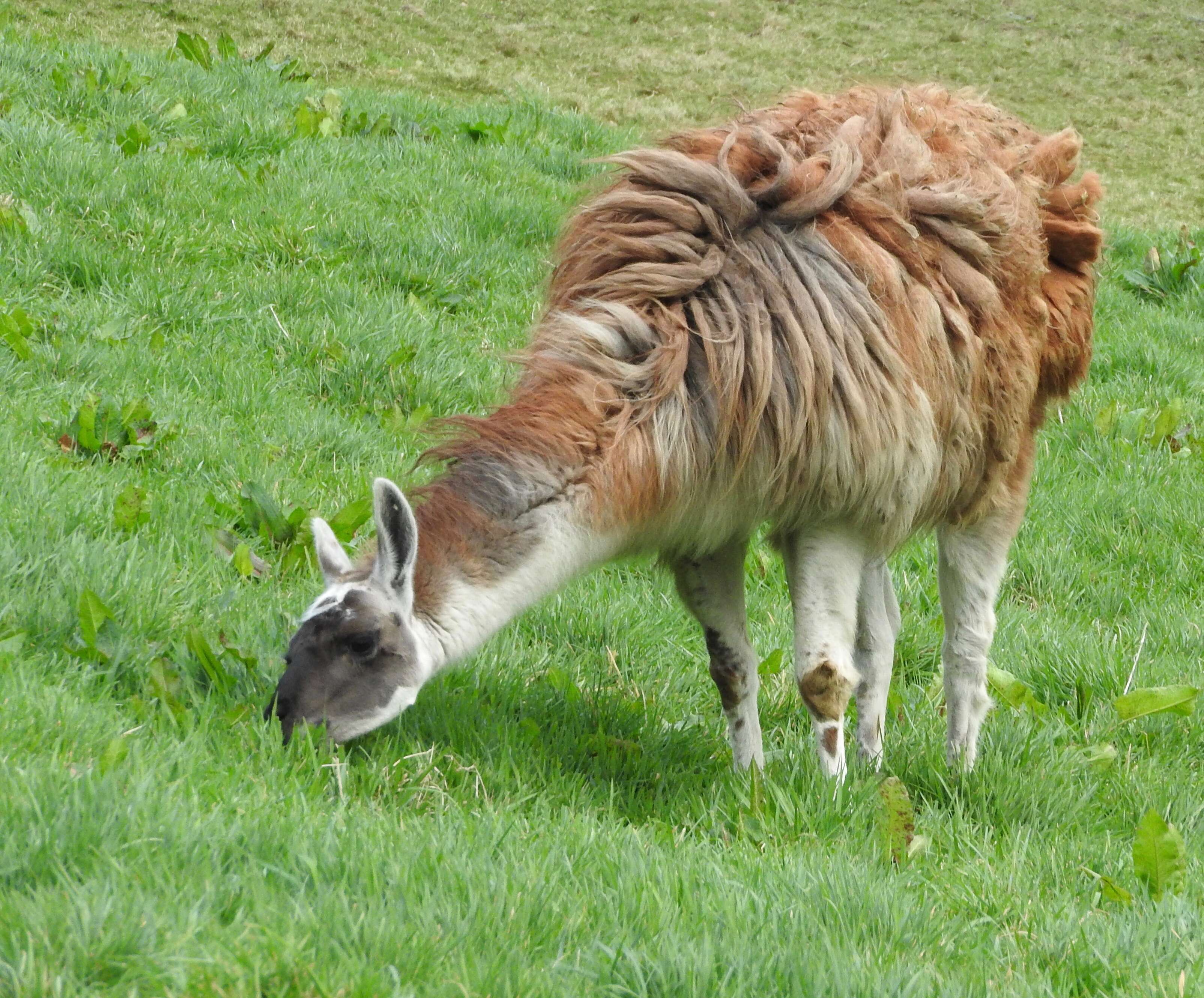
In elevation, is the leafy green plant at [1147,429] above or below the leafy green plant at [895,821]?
below

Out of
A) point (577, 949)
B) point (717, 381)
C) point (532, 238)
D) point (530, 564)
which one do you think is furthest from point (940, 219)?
point (532, 238)

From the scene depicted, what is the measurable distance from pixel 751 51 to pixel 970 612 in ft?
40.4

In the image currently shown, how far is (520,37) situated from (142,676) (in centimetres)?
1241

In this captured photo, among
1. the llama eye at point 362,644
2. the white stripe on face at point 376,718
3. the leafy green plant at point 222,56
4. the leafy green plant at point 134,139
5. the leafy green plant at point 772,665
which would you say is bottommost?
the leafy green plant at point 772,665

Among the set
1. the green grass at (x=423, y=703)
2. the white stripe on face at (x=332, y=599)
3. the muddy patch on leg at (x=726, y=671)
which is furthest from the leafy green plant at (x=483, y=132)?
the white stripe on face at (x=332, y=599)

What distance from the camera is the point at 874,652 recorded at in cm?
463

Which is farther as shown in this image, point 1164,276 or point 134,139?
point 1164,276

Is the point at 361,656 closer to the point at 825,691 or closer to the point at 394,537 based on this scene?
the point at 394,537

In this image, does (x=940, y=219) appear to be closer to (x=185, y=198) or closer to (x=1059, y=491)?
(x=1059, y=491)

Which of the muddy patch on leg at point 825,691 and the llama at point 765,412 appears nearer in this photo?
the llama at point 765,412

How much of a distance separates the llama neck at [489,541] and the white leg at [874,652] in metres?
1.36

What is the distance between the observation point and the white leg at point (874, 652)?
4.52 metres

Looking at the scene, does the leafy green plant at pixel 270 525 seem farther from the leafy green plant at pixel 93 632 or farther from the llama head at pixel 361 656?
the llama head at pixel 361 656

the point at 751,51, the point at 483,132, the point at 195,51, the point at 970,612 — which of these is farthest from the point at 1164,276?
the point at 751,51
